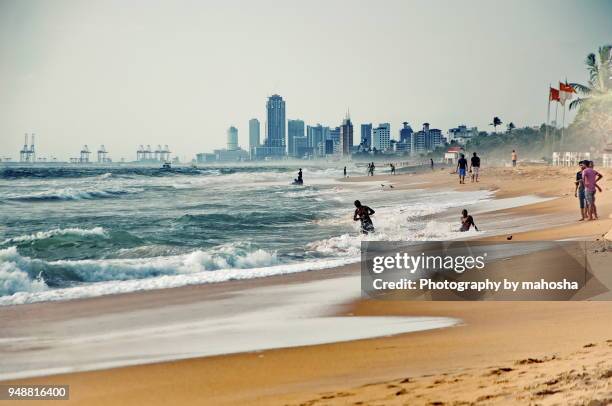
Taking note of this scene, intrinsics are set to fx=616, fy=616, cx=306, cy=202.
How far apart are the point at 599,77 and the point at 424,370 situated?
206 feet

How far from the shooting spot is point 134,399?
4574 mm

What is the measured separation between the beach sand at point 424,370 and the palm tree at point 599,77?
192 ft

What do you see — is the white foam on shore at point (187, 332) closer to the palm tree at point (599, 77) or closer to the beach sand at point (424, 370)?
the beach sand at point (424, 370)

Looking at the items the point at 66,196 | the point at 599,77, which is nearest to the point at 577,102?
the point at 599,77

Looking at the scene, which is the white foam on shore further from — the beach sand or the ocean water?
the ocean water

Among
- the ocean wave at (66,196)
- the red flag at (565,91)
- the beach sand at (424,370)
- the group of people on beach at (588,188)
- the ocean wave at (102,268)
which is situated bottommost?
the ocean wave at (66,196)

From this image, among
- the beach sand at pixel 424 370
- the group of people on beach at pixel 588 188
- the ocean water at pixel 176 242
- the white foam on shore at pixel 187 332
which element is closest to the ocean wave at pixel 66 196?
the ocean water at pixel 176 242

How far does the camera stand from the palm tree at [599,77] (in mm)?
59000

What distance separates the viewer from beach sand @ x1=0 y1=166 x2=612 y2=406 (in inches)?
162

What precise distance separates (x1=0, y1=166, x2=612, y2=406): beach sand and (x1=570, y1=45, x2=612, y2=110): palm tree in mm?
58497

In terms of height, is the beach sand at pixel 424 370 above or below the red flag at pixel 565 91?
below

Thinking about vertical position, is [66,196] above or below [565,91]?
below

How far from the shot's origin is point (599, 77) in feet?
195

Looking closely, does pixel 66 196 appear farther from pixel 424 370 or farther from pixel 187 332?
pixel 424 370
